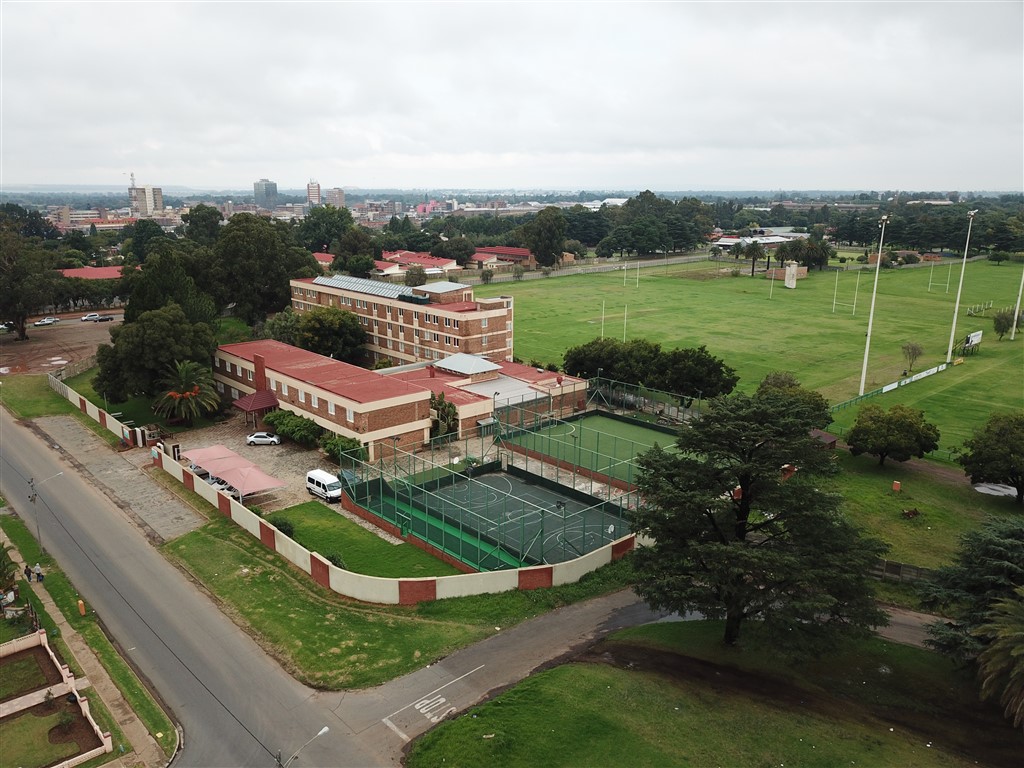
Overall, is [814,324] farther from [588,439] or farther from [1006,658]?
[1006,658]

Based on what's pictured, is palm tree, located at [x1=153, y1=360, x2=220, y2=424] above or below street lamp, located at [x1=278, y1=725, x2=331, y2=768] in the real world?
above

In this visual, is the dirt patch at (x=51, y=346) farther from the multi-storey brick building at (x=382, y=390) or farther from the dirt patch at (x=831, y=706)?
the dirt patch at (x=831, y=706)

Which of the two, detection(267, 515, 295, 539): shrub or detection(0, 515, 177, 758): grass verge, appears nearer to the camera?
detection(0, 515, 177, 758): grass verge

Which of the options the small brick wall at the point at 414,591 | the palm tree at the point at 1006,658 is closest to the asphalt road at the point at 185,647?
the small brick wall at the point at 414,591

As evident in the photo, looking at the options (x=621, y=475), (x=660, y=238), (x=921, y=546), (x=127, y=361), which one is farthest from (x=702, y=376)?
(x=660, y=238)

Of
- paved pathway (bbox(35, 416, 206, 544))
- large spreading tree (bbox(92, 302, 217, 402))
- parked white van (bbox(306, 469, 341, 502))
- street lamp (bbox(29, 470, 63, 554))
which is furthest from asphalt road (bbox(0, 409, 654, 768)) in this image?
large spreading tree (bbox(92, 302, 217, 402))

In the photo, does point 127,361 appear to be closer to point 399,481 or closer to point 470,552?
point 399,481

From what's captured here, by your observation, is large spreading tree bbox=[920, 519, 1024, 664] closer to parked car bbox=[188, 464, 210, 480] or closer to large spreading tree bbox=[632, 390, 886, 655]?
large spreading tree bbox=[632, 390, 886, 655]
